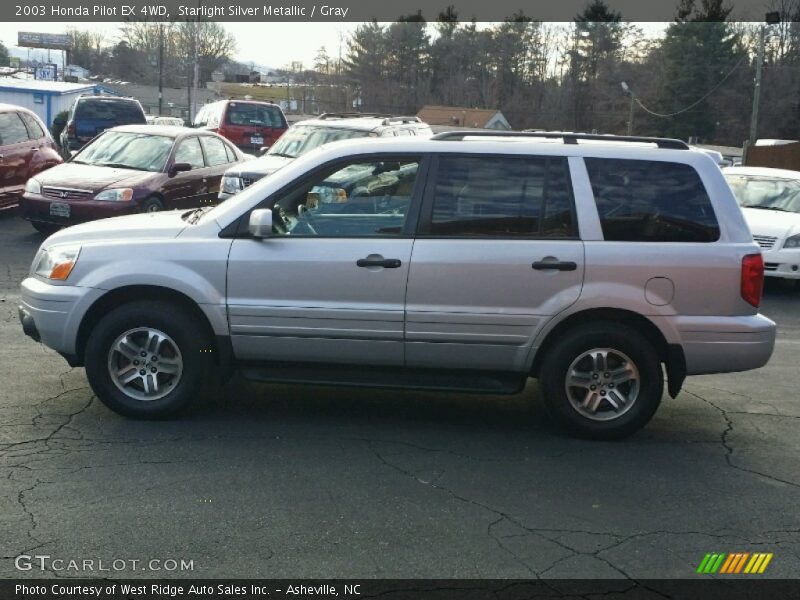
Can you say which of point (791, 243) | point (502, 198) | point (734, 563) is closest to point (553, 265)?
point (502, 198)

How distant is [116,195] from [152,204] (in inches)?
23.4

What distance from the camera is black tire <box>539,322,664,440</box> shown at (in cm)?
610

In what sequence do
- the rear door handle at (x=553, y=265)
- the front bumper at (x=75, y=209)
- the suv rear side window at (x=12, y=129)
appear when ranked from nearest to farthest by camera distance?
the rear door handle at (x=553, y=265) → the front bumper at (x=75, y=209) → the suv rear side window at (x=12, y=129)

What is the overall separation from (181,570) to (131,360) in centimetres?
231

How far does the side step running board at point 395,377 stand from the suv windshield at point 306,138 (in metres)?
9.34

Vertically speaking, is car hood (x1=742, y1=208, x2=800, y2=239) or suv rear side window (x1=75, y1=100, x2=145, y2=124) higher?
suv rear side window (x1=75, y1=100, x2=145, y2=124)

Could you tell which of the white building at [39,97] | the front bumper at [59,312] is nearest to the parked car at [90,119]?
the white building at [39,97]

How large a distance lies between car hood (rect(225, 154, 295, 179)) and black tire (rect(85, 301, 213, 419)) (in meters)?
8.09

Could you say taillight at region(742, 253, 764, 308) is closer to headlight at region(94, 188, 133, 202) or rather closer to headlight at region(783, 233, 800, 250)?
headlight at region(783, 233, 800, 250)

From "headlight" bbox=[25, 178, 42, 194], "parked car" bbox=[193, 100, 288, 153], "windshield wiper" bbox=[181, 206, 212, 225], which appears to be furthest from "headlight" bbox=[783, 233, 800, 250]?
"parked car" bbox=[193, 100, 288, 153]

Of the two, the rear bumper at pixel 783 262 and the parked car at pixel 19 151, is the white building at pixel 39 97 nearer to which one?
the parked car at pixel 19 151

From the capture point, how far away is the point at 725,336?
20.0 feet

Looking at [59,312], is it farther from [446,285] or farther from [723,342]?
[723,342]

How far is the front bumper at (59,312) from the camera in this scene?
20.3ft
